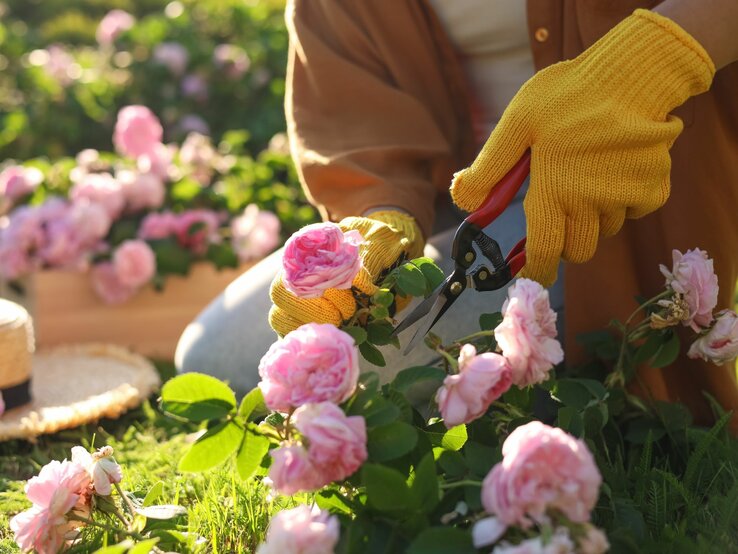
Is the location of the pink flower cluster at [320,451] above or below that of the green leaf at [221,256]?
above

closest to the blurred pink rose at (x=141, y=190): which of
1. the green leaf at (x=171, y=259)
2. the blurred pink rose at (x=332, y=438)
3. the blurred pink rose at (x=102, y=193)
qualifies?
the blurred pink rose at (x=102, y=193)

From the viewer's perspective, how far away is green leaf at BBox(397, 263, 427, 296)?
1.19 metres

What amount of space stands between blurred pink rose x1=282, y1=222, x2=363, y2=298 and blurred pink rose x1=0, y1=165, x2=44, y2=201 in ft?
5.94

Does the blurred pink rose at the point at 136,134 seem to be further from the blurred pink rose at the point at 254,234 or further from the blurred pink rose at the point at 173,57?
the blurred pink rose at the point at 173,57

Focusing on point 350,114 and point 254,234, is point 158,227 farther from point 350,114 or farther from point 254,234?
point 350,114

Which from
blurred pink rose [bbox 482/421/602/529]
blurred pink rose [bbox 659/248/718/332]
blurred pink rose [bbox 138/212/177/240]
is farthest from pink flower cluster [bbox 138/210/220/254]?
blurred pink rose [bbox 482/421/602/529]

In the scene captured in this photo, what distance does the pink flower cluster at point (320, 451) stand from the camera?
0.97 meters

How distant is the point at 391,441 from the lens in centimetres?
104

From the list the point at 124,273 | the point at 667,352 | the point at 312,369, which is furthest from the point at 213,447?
the point at 124,273

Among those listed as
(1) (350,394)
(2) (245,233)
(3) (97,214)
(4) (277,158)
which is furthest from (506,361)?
(4) (277,158)

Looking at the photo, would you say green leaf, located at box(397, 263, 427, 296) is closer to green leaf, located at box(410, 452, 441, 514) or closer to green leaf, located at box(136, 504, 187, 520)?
green leaf, located at box(410, 452, 441, 514)

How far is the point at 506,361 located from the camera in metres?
1.08

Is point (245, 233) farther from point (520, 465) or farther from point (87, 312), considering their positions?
point (520, 465)

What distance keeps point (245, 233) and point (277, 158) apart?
1.38 feet
